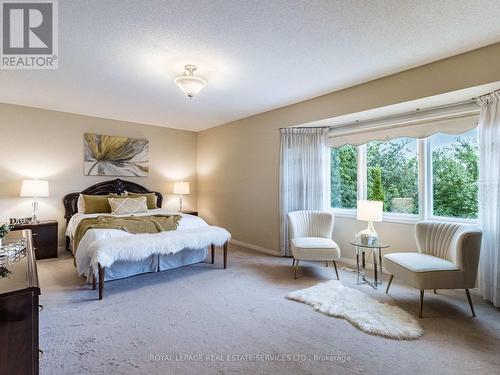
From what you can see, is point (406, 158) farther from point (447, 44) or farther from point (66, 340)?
point (66, 340)

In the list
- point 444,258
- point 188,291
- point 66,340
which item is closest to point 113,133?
point 188,291

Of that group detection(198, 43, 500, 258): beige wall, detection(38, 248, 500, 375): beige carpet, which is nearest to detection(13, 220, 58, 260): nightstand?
detection(38, 248, 500, 375): beige carpet

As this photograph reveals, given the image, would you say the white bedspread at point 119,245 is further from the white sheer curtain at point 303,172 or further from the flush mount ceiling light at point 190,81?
the flush mount ceiling light at point 190,81

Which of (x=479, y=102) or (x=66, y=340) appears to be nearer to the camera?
(x=66, y=340)

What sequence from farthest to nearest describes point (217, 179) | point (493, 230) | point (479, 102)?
point (217, 179) < point (479, 102) < point (493, 230)

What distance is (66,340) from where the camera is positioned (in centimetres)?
214

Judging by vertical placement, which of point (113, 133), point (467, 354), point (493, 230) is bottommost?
point (467, 354)

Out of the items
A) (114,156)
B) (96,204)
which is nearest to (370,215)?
(96,204)

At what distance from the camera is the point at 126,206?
15.4ft

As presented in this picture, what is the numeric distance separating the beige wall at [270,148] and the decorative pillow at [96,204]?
7.47 ft

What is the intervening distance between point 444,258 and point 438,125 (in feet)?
5.64

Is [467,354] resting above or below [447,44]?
below

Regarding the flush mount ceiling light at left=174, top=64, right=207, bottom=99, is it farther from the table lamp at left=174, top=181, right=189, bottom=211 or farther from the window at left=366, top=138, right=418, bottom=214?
the table lamp at left=174, top=181, right=189, bottom=211

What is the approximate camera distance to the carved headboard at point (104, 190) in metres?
4.89
